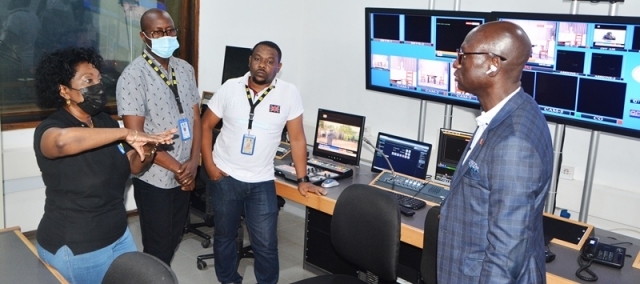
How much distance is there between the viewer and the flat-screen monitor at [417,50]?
3.43 meters

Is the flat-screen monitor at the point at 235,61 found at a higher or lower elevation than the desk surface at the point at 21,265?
higher

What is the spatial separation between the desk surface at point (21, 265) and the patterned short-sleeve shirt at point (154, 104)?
28.6 inches

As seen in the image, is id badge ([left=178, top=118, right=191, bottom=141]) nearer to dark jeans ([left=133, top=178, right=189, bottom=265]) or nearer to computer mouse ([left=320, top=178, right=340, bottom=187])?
dark jeans ([left=133, top=178, right=189, bottom=265])

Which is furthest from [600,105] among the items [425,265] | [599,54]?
[425,265]

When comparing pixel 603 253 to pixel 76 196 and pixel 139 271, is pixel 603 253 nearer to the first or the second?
pixel 139 271

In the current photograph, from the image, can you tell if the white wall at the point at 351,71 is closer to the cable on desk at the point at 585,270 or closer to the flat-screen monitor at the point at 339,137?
the flat-screen monitor at the point at 339,137

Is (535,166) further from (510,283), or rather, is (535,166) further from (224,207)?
(224,207)

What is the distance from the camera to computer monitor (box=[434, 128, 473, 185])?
3494 mm

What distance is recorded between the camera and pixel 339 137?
3887 mm

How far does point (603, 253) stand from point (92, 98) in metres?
2.29

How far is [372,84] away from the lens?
399 cm

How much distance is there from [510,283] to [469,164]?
0.39m

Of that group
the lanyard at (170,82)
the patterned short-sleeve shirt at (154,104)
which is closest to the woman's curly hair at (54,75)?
the patterned short-sleeve shirt at (154,104)

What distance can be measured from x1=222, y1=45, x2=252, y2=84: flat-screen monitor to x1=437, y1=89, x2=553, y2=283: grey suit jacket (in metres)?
2.77
